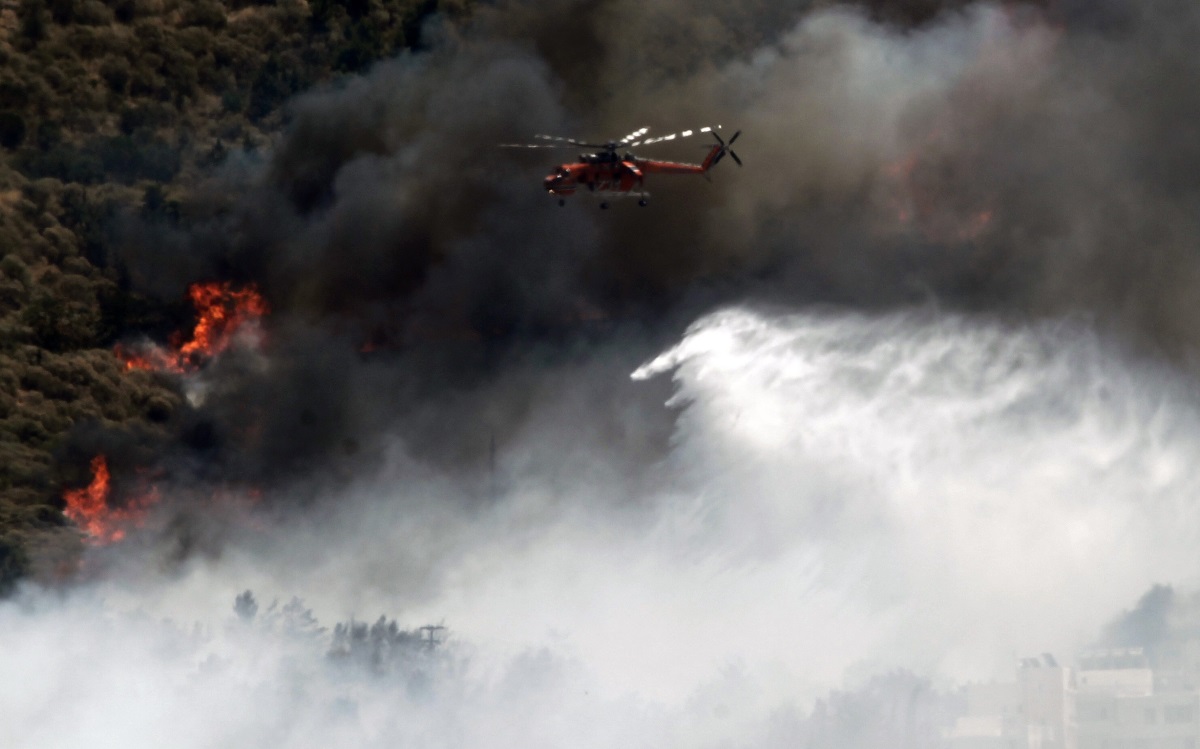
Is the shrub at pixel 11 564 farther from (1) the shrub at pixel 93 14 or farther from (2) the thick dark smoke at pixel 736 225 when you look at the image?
(1) the shrub at pixel 93 14

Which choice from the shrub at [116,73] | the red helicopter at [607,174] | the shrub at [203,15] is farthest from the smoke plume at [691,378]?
the shrub at [203,15]

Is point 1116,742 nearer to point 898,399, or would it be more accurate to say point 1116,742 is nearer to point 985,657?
Result: point 985,657

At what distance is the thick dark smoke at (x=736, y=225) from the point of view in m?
82.9

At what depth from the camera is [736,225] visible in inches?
3287

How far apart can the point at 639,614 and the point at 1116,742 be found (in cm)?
1606

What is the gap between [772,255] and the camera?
82.9m

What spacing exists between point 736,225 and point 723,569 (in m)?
14.7

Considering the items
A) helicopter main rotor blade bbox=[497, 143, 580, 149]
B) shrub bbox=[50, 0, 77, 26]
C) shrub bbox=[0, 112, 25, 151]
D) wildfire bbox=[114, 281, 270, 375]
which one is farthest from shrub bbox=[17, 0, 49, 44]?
helicopter main rotor blade bbox=[497, 143, 580, 149]

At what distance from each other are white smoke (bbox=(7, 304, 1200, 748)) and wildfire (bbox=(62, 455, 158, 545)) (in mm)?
2578

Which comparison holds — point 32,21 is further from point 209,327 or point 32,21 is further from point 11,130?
point 209,327

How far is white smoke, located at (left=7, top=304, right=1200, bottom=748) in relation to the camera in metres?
72.1

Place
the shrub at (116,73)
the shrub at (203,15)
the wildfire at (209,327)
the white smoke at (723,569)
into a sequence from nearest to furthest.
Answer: the white smoke at (723,569)
the wildfire at (209,327)
the shrub at (116,73)
the shrub at (203,15)

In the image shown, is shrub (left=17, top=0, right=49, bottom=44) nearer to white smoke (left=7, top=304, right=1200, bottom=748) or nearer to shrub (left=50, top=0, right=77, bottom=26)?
shrub (left=50, top=0, right=77, bottom=26)

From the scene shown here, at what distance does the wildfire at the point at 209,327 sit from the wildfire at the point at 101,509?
21.1 ft
